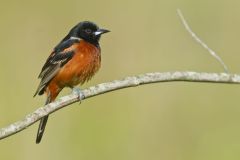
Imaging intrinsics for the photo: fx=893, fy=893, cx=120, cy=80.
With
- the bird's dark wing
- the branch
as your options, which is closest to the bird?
the bird's dark wing

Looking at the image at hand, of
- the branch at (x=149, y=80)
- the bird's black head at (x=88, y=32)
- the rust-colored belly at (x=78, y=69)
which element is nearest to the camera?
the branch at (x=149, y=80)

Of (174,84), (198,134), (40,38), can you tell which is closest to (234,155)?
(198,134)

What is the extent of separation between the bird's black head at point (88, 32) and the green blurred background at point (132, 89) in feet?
4.89

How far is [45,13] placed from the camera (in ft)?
30.3

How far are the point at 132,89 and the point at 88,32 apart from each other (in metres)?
1.97

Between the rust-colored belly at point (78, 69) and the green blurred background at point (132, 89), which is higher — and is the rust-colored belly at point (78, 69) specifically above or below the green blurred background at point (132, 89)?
below

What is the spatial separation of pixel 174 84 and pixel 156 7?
92cm

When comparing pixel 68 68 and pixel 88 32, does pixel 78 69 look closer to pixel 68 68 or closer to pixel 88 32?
pixel 68 68

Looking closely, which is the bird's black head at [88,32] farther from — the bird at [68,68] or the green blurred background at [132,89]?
the green blurred background at [132,89]

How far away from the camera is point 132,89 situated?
9188 millimetres

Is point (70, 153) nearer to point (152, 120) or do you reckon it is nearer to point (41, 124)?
point (152, 120)

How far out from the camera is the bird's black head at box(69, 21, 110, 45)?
7.29 meters

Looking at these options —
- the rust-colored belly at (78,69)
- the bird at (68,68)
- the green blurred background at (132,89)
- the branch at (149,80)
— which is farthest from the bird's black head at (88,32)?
the branch at (149,80)

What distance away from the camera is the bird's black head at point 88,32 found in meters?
7.29
